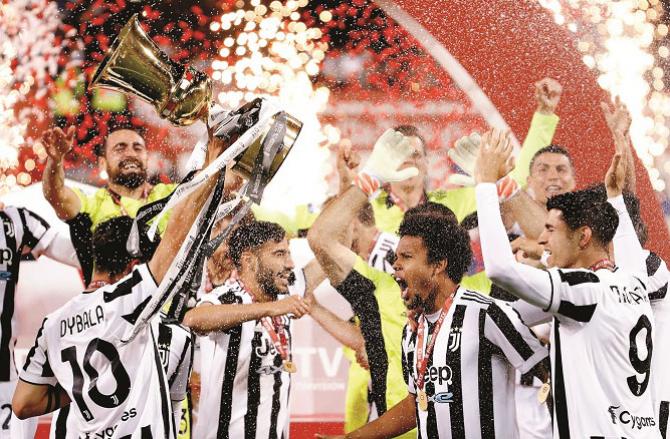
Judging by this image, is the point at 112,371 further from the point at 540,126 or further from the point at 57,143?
the point at 540,126

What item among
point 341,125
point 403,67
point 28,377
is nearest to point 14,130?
point 341,125

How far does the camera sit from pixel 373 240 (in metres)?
5.58

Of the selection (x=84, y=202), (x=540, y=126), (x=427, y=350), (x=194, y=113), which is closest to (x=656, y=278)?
(x=427, y=350)

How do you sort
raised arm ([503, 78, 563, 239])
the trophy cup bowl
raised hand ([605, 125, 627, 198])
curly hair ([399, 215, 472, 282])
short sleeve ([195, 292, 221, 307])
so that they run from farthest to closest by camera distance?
raised arm ([503, 78, 563, 239]) → short sleeve ([195, 292, 221, 307]) → raised hand ([605, 125, 627, 198]) → curly hair ([399, 215, 472, 282]) → the trophy cup bowl

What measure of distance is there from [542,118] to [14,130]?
3.13m

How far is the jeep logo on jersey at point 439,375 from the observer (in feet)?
11.9

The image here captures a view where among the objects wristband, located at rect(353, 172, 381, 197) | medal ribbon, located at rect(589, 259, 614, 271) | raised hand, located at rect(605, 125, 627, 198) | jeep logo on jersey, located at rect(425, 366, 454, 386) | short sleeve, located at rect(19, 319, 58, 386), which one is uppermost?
wristband, located at rect(353, 172, 381, 197)

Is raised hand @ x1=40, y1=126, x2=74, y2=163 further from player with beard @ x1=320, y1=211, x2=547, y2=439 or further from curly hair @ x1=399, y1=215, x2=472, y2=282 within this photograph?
player with beard @ x1=320, y1=211, x2=547, y2=439

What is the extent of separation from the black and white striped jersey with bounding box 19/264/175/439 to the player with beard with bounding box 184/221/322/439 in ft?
3.98

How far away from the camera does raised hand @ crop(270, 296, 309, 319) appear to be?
15.6ft

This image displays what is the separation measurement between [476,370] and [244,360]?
1.57 metres

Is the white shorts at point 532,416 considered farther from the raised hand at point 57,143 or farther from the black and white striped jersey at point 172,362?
the raised hand at point 57,143

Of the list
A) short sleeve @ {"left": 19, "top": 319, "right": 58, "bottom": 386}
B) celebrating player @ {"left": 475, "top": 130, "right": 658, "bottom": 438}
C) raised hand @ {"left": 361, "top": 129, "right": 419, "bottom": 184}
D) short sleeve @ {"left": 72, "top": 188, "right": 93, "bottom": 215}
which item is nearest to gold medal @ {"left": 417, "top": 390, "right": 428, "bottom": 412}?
celebrating player @ {"left": 475, "top": 130, "right": 658, "bottom": 438}

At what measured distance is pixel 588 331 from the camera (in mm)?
3541
